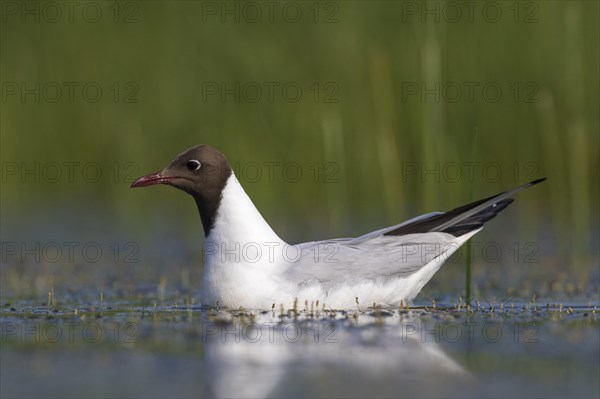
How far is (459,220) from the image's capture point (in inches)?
387

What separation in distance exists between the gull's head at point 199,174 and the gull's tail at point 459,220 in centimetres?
149

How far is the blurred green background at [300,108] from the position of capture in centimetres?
1427

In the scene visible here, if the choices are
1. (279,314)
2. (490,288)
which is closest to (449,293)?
(490,288)

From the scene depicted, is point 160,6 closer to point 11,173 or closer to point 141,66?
point 141,66

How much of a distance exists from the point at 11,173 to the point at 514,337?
11.1 m

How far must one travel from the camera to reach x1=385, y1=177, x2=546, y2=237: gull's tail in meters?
9.76

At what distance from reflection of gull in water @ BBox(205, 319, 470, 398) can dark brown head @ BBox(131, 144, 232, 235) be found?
4.96 feet

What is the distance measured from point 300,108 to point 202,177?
581 centimetres
